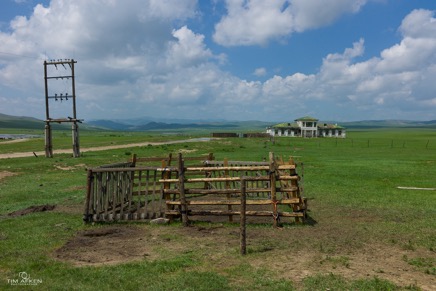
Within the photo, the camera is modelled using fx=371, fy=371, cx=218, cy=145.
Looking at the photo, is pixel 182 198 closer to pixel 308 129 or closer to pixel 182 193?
Answer: pixel 182 193

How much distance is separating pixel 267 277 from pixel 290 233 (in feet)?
11.9

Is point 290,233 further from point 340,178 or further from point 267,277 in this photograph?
point 340,178

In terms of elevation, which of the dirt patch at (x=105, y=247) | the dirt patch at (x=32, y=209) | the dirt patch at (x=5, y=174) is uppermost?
the dirt patch at (x=105, y=247)

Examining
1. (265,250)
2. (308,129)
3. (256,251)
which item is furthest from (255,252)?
(308,129)

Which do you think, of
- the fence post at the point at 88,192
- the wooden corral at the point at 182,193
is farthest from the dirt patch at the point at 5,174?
the fence post at the point at 88,192

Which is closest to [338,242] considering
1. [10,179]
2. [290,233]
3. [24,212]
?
[290,233]

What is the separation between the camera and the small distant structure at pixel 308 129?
11944 cm

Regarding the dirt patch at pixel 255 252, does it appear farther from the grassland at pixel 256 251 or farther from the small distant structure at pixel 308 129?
the small distant structure at pixel 308 129

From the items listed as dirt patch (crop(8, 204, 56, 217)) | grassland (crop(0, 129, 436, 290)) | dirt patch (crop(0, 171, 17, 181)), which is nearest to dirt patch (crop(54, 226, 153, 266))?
grassland (crop(0, 129, 436, 290))

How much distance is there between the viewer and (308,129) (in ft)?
391

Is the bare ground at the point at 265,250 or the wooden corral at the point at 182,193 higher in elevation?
the wooden corral at the point at 182,193

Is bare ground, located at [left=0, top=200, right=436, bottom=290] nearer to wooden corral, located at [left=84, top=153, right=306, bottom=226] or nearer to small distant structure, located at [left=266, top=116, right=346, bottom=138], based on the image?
wooden corral, located at [left=84, top=153, right=306, bottom=226]

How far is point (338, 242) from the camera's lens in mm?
10117

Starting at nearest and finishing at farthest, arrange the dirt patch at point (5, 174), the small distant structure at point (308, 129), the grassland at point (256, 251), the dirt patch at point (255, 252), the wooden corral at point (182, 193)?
1. the grassland at point (256, 251)
2. the dirt patch at point (255, 252)
3. the wooden corral at point (182, 193)
4. the dirt patch at point (5, 174)
5. the small distant structure at point (308, 129)
